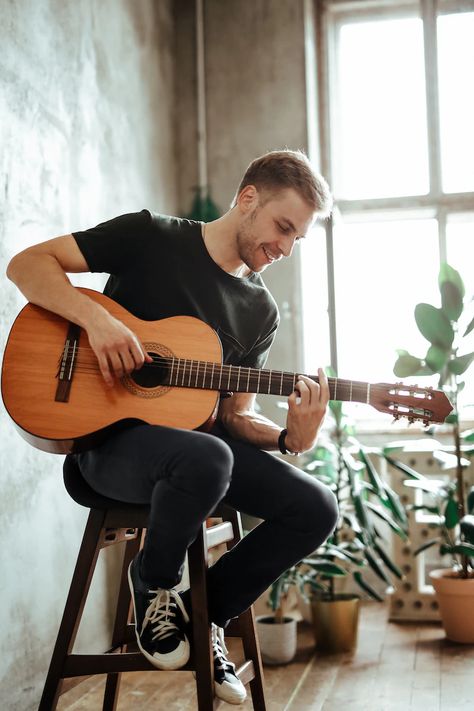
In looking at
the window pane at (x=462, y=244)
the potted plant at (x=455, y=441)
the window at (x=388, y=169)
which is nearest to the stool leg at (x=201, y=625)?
the potted plant at (x=455, y=441)

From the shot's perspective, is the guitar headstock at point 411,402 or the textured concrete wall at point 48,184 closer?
the guitar headstock at point 411,402

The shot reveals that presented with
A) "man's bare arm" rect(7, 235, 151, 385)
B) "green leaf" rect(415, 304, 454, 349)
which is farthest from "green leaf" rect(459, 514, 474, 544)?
"man's bare arm" rect(7, 235, 151, 385)

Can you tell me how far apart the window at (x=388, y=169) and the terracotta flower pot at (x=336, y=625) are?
1199 millimetres

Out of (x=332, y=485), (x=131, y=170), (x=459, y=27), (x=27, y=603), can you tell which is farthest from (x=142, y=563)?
(x=459, y=27)

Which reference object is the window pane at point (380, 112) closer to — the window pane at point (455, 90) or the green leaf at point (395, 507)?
the window pane at point (455, 90)

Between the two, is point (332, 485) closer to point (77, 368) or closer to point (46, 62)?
point (77, 368)

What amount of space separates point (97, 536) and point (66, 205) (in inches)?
53.4

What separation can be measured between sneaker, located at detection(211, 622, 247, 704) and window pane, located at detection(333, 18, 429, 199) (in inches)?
114

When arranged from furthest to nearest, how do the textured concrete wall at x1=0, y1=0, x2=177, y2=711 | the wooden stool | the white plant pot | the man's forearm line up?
the white plant pot
the textured concrete wall at x1=0, y1=0, x2=177, y2=711
the man's forearm
the wooden stool

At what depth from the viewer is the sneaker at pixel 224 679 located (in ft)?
5.50

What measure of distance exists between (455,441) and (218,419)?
146 cm

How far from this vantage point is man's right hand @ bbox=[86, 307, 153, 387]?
65.2 inches

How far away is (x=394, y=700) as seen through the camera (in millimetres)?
2424

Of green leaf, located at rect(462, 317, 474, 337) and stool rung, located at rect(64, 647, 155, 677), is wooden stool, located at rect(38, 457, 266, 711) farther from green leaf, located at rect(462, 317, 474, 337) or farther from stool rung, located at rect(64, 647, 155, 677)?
green leaf, located at rect(462, 317, 474, 337)
